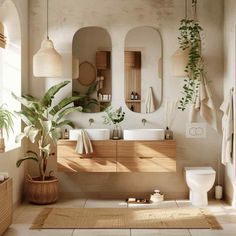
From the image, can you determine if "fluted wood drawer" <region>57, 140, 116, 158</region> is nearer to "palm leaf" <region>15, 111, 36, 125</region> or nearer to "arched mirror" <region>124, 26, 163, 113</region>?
"palm leaf" <region>15, 111, 36, 125</region>

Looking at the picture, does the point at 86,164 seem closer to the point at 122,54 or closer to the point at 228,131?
the point at 122,54

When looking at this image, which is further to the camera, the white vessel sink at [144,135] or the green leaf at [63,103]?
the green leaf at [63,103]

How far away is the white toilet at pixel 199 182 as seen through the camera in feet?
17.1

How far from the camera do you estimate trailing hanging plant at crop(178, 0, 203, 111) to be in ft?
18.0

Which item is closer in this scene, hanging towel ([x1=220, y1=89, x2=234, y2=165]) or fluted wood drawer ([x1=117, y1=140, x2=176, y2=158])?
hanging towel ([x1=220, y1=89, x2=234, y2=165])

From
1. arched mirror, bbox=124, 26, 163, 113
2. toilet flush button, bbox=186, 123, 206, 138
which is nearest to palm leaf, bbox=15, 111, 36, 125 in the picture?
arched mirror, bbox=124, 26, 163, 113

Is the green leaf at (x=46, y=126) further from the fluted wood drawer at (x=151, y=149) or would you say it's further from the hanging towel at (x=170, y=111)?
the hanging towel at (x=170, y=111)

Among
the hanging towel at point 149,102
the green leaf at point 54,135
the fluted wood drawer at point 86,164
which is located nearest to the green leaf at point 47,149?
the green leaf at point 54,135

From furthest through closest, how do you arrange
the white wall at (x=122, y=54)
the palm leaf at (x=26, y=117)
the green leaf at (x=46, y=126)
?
the white wall at (x=122, y=54) → the palm leaf at (x=26, y=117) → the green leaf at (x=46, y=126)

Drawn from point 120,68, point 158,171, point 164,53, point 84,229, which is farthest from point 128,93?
point 84,229

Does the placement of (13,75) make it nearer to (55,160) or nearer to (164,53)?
(55,160)

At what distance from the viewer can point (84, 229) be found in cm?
435

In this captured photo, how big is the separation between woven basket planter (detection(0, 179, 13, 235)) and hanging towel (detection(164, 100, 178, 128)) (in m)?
2.27

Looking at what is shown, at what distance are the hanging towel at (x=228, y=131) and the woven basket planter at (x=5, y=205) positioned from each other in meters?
2.48
